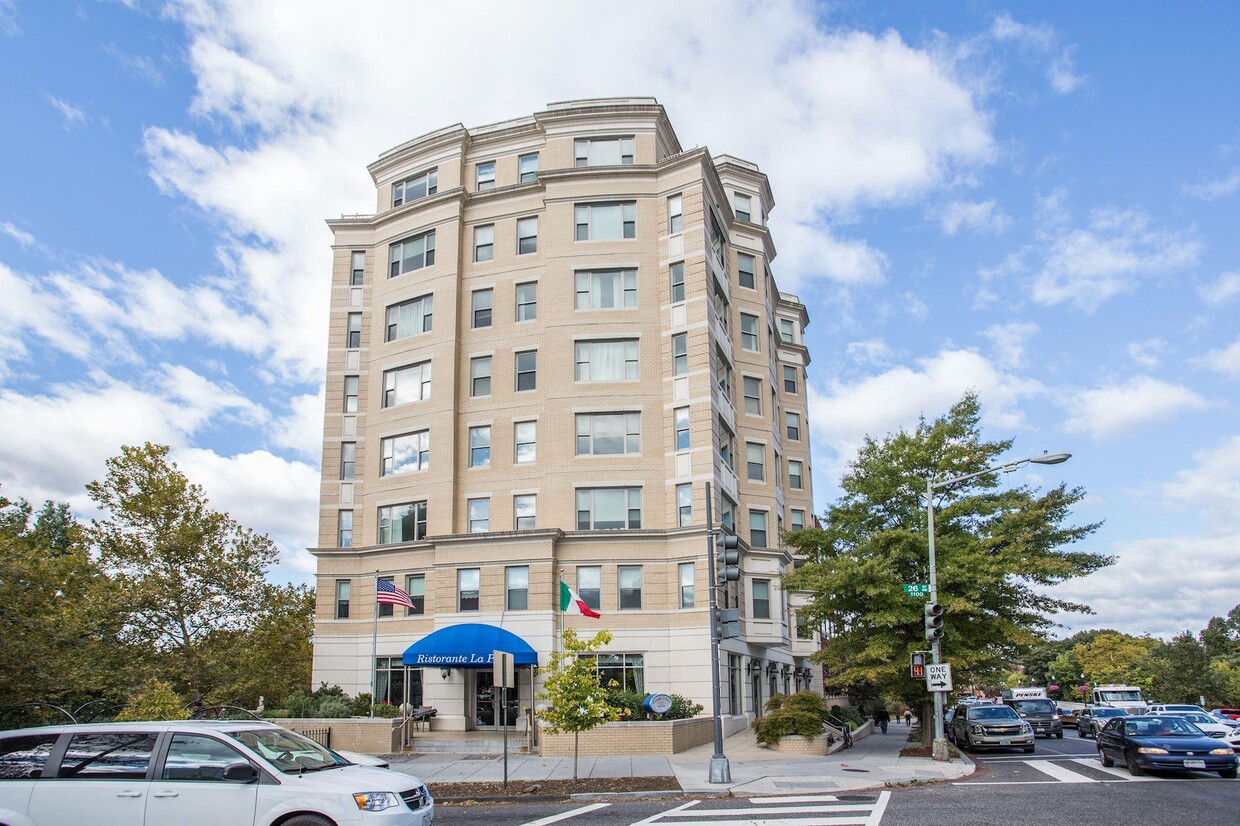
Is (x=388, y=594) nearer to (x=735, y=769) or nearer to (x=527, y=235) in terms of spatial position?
(x=735, y=769)

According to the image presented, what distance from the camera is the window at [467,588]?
3284cm

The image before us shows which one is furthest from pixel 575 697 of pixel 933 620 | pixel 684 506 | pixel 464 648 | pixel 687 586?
pixel 684 506

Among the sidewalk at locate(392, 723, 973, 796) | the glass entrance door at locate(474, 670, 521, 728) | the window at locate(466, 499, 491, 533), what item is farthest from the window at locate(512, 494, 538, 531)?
the sidewalk at locate(392, 723, 973, 796)

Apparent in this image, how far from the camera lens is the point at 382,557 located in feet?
117

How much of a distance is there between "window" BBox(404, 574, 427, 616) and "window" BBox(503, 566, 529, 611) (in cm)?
400

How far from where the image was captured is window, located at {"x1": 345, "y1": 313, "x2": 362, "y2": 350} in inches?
1559

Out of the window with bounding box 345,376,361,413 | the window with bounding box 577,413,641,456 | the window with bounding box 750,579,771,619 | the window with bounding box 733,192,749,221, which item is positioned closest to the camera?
the window with bounding box 577,413,641,456

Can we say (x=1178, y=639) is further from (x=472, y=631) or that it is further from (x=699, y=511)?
(x=472, y=631)

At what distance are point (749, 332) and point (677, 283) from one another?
297 inches

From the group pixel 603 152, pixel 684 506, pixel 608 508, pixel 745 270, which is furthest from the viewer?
pixel 745 270

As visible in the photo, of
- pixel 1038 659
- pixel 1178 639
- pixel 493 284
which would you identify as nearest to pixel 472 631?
pixel 493 284

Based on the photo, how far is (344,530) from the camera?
3731cm

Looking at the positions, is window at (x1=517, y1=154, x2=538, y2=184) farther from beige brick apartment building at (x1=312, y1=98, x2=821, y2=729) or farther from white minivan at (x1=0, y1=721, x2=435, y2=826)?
white minivan at (x1=0, y1=721, x2=435, y2=826)

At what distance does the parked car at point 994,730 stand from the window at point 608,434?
574 inches
